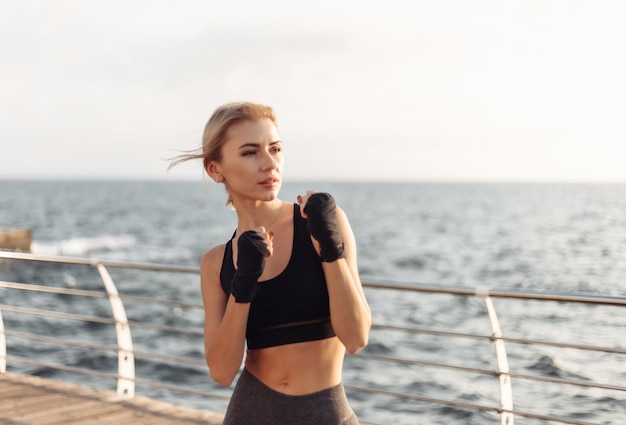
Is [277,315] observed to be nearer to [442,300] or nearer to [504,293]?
[504,293]

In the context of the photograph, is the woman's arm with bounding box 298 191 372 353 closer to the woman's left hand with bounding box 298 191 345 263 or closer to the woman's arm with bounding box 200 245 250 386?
the woman's left hand with bounding box 298 191 345 263

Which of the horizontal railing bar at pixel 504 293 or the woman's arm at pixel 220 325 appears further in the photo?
the horizontal railing bar at pixel 504 293

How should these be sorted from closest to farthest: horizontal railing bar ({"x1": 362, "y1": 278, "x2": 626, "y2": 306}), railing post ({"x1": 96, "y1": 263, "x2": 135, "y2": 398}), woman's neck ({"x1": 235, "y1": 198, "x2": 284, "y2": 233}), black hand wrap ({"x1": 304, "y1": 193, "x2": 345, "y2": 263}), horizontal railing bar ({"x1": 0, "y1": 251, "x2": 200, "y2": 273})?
1. black hand wrap ({"x1": 304, "y1": 193, "x2": 345, "y2": 263})
2. woman's neck ({"x1": 235, "y1": 198, "x2": 284, "y2": 233})
3. horizontal railing bar ({"x1": 362, "y1": 278, "x2": 626, "y2": 306})
4. horizontal railing bar ({"x1": 0, "y1": 251, "x2": 200, "y2": 273})
5. railing post ({"x1": 96, "y1": 263, "x2": 135, "y2": 398})

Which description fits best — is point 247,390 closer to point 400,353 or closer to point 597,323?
point 400,353

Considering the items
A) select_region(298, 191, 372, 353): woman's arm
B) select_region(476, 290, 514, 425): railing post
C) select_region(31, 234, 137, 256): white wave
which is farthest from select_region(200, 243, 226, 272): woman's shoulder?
select_region(31, 234, 137, 256): white wave

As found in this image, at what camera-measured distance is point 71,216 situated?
63406 millimetres

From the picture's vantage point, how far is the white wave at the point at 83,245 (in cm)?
3781

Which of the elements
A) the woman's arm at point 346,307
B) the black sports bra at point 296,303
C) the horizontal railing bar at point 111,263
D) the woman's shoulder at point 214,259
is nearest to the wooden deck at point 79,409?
the horizontal railing bar at point 111,263

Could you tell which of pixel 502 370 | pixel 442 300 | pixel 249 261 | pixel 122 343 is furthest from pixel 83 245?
pixel 249 261

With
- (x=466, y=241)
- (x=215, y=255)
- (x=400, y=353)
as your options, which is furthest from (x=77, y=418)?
(x=466, y=241)

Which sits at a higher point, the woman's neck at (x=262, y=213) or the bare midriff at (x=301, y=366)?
the woman's neck at (x=262, y=213)

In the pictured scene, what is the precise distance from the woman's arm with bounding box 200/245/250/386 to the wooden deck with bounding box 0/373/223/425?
2.45 metres

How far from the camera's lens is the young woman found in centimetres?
179

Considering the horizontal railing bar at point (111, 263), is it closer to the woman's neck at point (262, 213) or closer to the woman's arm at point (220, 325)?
the woman's arm at point (220, 325)
